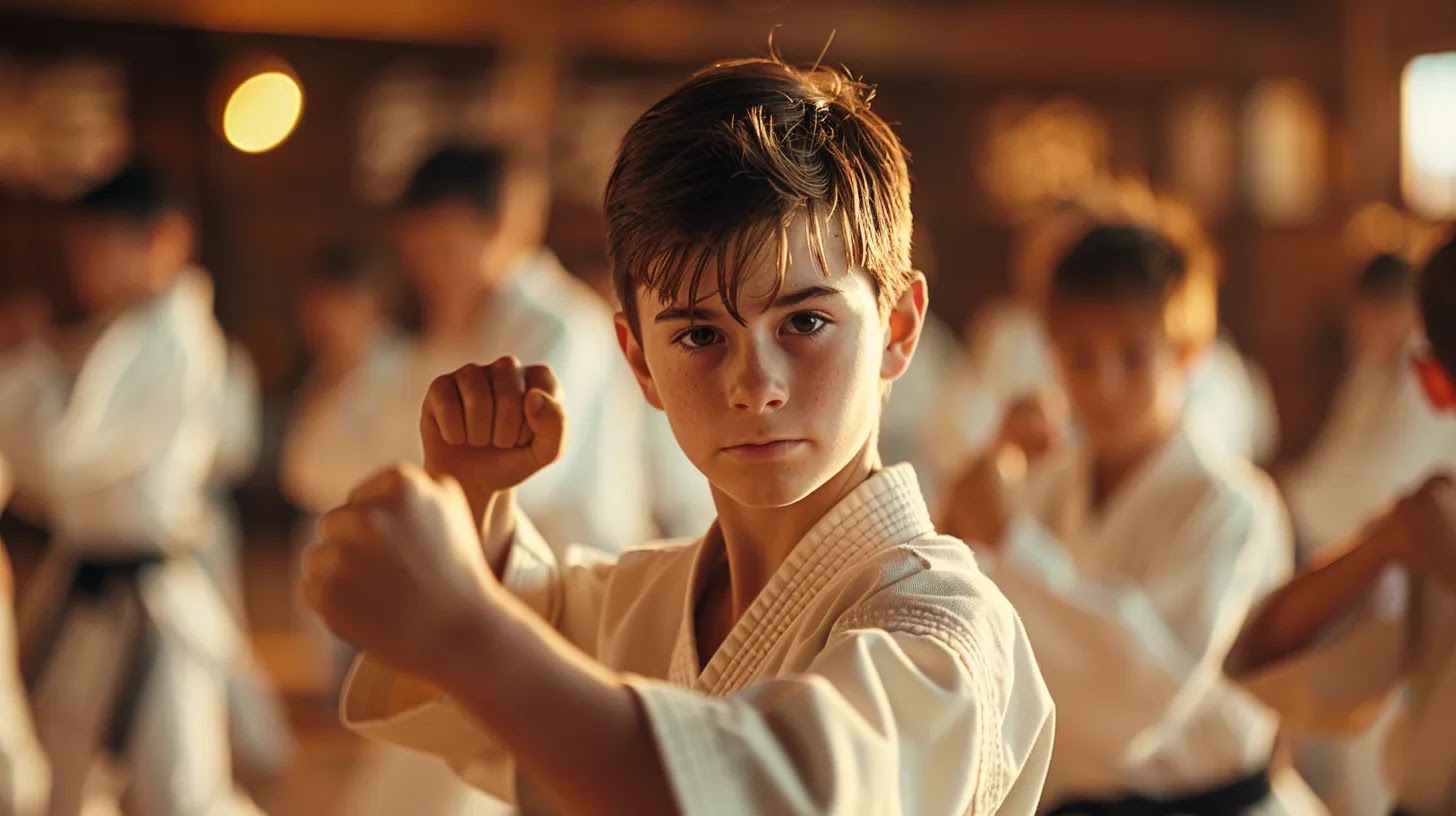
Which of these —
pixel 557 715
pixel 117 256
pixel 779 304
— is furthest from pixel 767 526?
pixel 117 256

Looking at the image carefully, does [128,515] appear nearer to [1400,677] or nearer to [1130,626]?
[1130,626]

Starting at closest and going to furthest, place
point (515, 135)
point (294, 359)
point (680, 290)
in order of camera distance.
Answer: point (680, 290) → point (515, 135) → point (294, 359)

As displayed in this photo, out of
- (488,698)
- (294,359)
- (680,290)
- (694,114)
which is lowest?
(294,359)

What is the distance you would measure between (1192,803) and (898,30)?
316 inches

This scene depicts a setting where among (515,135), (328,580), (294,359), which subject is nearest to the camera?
(328,580)

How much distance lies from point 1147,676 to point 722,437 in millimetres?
1305

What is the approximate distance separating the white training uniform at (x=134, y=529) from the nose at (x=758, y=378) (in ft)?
10.8

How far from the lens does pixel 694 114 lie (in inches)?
51.0

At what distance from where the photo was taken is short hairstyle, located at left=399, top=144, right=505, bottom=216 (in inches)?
155

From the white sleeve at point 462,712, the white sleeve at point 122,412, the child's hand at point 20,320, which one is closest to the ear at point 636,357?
the white sleeve at point 462,712

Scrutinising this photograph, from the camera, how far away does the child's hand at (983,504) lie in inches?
88.6

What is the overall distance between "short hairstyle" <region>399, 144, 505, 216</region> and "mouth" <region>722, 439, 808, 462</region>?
279 centimetres

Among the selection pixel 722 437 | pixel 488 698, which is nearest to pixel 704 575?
Result: pixel 722 437

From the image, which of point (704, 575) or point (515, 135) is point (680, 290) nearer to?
point (704, 575)
